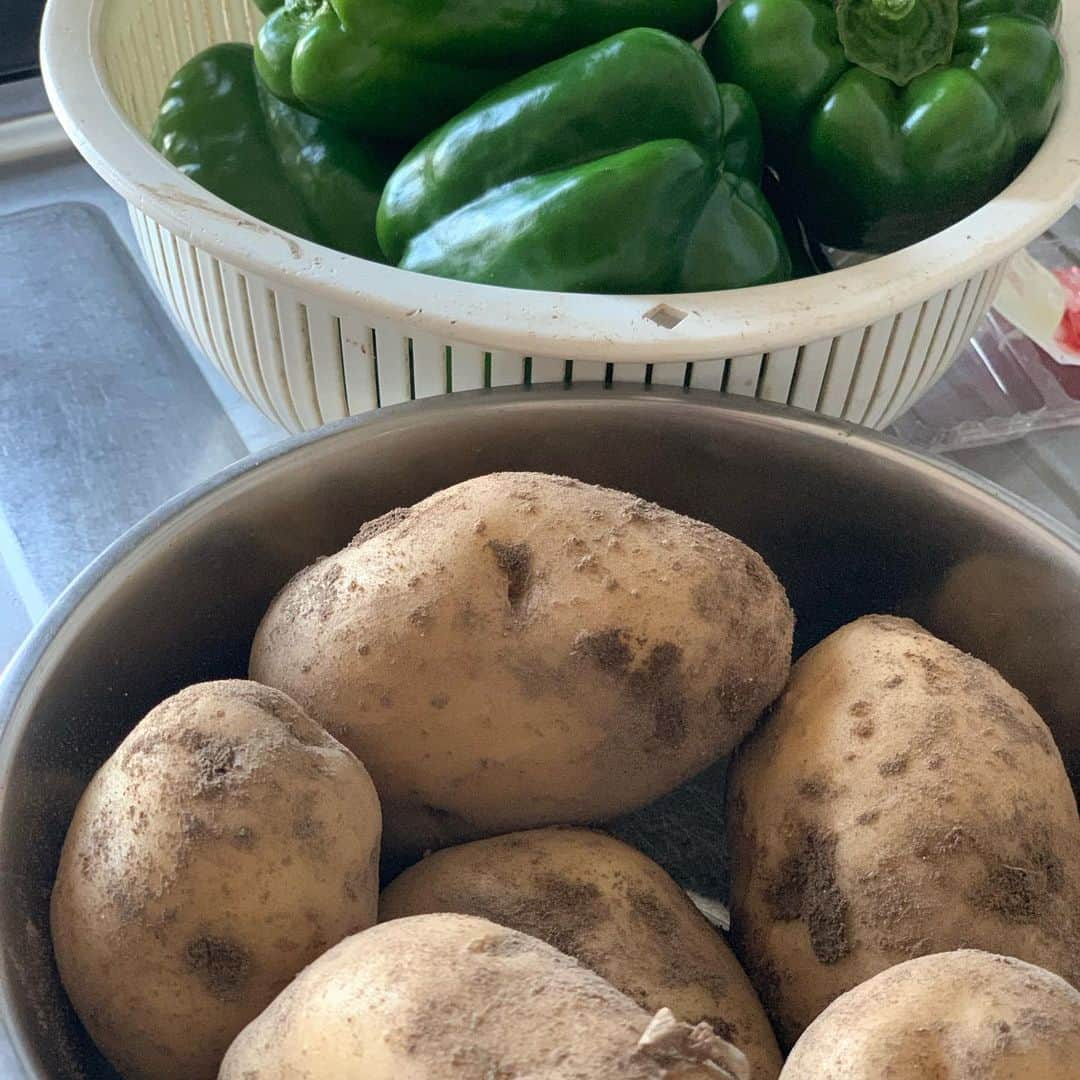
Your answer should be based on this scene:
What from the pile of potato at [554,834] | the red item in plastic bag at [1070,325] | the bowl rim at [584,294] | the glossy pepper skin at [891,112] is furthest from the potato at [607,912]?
the red item in plastic bag at [1070,325]

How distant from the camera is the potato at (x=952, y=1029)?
1.30 feet

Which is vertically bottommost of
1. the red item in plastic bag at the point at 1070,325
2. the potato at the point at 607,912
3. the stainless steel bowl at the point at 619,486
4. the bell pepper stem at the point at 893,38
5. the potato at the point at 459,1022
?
the red item in plastic bag at the point at 1070,325

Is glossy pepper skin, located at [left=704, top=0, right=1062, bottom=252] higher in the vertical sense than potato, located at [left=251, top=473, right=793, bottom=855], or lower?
higher

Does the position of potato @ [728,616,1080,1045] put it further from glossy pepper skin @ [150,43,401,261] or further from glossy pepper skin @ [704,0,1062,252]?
glossy pepper skin @ [150,43,401,261]

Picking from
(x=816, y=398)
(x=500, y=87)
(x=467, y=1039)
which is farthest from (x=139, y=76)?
(x=467, y=1039)

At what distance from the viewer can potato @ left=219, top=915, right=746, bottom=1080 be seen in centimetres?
40

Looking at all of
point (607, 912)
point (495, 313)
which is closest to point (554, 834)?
point (607, 912)

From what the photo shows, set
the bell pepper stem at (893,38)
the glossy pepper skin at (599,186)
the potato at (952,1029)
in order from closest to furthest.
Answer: the potato at (952,1029), the glossy pepper skin at (599,186), the bell pepper stem at (893,38)

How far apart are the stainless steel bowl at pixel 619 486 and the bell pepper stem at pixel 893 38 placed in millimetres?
321

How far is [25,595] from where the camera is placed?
34.7 inches

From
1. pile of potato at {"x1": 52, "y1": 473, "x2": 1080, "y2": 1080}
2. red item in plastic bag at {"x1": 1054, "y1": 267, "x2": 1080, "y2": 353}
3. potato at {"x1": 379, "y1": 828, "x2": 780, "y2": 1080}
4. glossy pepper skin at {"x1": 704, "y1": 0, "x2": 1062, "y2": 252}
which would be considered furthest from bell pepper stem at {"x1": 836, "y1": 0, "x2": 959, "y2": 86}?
potato at {"x1": 379, "y1": 828, "x2": 780, "y2": 1080}

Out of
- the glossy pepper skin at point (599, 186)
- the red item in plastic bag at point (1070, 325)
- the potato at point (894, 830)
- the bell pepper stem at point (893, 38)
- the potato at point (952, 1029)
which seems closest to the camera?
the potato at point (952, 1029)

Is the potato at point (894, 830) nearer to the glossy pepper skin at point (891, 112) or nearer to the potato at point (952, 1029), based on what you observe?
the potato at point (952, 1029)

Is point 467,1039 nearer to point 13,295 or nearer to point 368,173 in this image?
point 368,173
